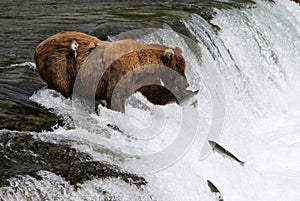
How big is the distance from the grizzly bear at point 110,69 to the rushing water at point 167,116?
160 millimetres

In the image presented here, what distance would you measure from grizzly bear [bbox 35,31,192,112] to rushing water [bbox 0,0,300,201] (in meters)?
0.16

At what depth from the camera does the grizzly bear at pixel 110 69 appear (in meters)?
5.73

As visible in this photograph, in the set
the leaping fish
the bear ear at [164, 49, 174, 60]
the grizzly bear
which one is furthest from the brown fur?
the leaping fish

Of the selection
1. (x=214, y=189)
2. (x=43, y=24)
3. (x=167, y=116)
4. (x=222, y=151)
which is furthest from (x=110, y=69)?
(x=43, y=24)

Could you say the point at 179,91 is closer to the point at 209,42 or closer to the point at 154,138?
the point at 154,138

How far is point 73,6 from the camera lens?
10859mm

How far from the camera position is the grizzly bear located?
5735 millimetres

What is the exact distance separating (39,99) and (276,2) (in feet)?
24.9

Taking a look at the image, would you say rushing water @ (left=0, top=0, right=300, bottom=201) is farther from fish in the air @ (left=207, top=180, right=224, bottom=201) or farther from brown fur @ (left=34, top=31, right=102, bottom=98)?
brown fur @ (left=34, top=31, right=102, bottom=98)

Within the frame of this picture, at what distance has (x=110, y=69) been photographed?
18.8 feet

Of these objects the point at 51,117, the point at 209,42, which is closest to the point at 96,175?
the point at 51,117

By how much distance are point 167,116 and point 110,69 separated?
2.76ft

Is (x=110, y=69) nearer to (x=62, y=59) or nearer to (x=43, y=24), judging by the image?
(x=62, y=59)

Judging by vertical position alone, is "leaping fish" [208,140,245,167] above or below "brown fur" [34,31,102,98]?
below
